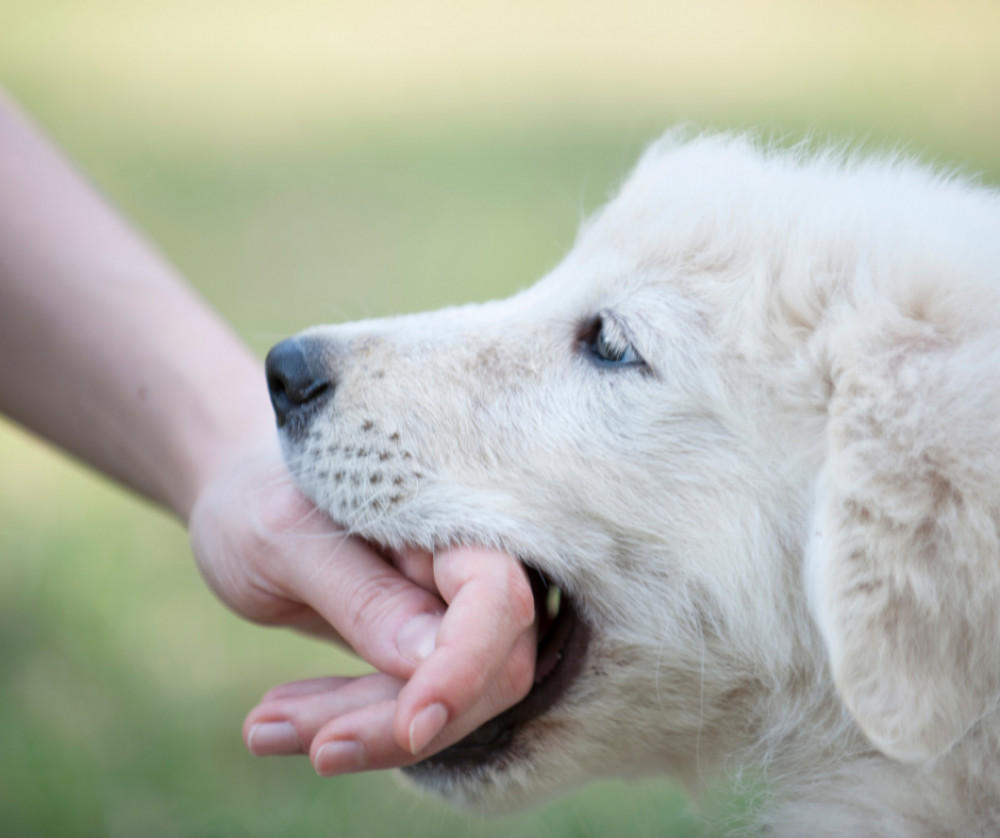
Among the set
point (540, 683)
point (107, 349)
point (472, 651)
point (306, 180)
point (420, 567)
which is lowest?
point (306, 180)

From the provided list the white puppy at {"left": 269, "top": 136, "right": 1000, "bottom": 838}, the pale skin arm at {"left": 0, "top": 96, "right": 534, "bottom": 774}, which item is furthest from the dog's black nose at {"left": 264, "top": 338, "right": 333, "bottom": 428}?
the pale skin arm at {"left": 0, "top": 96, "right": 534, "bottom": 774}

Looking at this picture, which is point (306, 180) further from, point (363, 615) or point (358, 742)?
point (358, 742)

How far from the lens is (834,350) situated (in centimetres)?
200

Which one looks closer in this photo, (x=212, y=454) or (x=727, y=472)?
(x=727, y=472)

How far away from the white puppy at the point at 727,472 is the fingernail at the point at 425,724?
510 millimetres

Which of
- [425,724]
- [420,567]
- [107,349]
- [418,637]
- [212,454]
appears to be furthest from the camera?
[107,349]

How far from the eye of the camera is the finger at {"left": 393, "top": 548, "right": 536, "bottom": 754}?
171cm

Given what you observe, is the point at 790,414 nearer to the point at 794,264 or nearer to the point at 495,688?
the point at 794,264

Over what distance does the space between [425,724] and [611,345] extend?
1.00 m

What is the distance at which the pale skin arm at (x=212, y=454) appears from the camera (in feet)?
6.55

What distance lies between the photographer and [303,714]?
2035 mm

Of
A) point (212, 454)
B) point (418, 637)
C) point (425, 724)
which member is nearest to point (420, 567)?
point (418, 637)

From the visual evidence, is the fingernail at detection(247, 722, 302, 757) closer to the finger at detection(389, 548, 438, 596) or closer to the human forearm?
the finger at detection(389, 548, 438, 596)

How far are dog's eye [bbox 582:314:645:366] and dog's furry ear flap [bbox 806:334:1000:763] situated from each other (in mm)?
611
